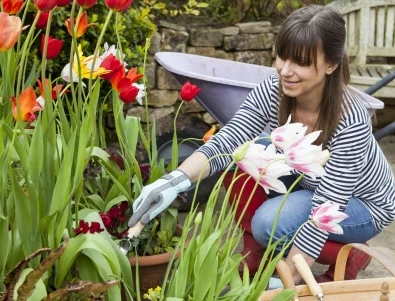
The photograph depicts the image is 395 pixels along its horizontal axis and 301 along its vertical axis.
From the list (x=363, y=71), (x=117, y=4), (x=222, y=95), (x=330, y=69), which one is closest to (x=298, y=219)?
(x=330, y=69)

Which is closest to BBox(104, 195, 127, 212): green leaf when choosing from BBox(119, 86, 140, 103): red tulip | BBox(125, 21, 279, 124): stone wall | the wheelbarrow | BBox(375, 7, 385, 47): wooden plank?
BBox(119, 86, 140, 103): red tulip

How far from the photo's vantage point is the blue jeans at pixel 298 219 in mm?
2475

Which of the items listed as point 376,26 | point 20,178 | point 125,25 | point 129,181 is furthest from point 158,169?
point 376,26

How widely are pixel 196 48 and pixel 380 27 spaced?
47.3 inches

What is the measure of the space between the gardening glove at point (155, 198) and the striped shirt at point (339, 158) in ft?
0.79

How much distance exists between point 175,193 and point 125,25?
1.66m

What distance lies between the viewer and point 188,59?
3348 mm

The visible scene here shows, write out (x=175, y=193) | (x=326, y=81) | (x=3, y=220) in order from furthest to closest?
1. (x=326, y=81)
2. (x=175, y=193)
3. (x=3, y=220)

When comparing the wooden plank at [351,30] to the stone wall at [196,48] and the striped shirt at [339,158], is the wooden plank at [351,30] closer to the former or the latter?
the stone wall at [196,48]

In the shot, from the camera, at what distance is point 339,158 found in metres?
2.33

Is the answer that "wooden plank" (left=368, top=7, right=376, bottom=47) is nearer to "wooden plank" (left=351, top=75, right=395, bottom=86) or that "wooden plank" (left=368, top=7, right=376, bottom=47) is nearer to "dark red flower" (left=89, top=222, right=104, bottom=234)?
"wooden plank" (left=351, top=75, right=395, bottom=86)

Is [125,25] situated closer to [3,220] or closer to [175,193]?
[175,193]

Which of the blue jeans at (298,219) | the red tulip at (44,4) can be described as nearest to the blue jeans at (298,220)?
the blue jeans at (298,219)

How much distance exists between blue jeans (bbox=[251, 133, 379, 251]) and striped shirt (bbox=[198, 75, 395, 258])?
0.12 ft
